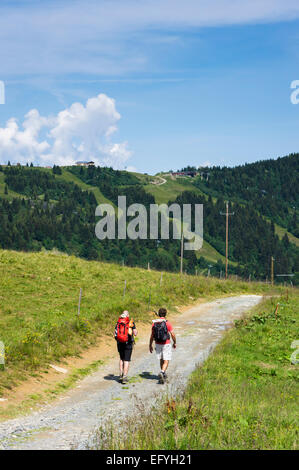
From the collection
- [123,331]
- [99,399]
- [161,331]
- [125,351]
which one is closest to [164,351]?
[161,331]

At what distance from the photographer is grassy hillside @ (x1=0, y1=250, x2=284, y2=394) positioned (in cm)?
1684

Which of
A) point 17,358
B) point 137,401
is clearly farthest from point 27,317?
point 137,401

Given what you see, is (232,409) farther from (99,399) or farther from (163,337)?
(163,337)

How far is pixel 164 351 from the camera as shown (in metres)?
14.8

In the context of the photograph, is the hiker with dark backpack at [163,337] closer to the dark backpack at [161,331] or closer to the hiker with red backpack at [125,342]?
the dark backpack at [161,331]

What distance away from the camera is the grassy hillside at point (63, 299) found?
1684cm

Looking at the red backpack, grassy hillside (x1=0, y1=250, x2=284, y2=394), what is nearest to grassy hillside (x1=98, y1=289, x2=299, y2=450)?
the red backpack

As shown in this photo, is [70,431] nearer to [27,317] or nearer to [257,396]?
[257,396]

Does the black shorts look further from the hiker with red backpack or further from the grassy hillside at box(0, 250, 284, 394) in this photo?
the grassy hillside at box(0, 250, 284, 394)

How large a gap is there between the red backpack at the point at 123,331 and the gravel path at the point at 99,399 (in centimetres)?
133

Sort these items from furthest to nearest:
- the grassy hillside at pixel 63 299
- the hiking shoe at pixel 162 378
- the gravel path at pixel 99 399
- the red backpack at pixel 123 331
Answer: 1. the grassy hillside at pixel 63 299
2. the red backpack at pixel 123 331
3. the hiking shoe at pixel 162 378
4. the gravel path at pixel 99 399

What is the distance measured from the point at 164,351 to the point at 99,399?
2.77 meters

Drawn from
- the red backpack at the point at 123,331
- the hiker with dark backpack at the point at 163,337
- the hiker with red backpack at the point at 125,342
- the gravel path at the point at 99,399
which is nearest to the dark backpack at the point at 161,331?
the hiker with dark backpack at the point at 163,337

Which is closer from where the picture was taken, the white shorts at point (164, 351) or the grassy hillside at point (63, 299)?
the white shorts at point (164, 351)
